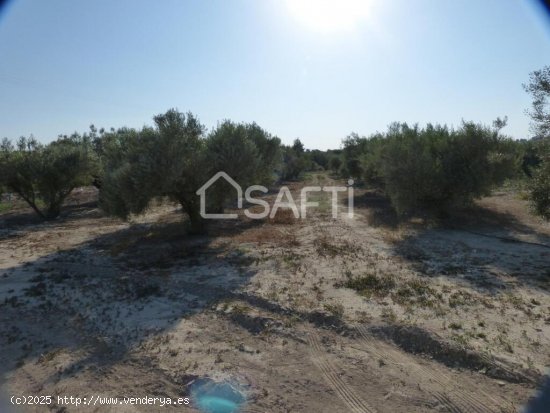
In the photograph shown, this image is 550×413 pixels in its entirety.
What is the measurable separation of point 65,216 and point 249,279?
19.8 m

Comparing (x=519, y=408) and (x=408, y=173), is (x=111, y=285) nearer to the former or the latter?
(x=519, y=408)

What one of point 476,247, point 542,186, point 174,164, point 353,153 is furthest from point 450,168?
point 353,153

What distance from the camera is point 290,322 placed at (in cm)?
741

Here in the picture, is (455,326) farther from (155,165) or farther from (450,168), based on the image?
(450,168)

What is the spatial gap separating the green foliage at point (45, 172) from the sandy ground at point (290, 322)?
918 centimetres

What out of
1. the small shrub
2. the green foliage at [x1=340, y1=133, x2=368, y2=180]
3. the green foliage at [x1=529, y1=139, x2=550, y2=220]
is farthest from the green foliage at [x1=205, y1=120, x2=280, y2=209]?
the green foliage at [x1=340, y1=133, x2=368, y2=180]

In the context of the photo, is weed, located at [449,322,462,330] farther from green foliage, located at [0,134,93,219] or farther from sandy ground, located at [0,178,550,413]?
green foliage, located at [0,134,93,219]

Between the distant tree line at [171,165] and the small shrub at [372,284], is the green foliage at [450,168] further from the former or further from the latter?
the small shrub at [372,284]

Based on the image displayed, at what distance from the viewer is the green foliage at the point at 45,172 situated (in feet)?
73.3

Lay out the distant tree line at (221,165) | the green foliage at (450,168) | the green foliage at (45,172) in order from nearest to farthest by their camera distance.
Result: the distant tree line at (221,165) < the green foliage at (450,168) < the green foliage at (45,172)

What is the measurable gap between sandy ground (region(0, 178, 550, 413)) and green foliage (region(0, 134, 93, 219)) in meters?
9.18

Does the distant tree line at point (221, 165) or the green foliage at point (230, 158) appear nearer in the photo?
the distant tree line at point (221, 165)

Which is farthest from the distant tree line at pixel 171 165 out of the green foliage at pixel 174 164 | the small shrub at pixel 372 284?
the small shrub at pixel 372 284

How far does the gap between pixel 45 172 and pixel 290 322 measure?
823 inches
